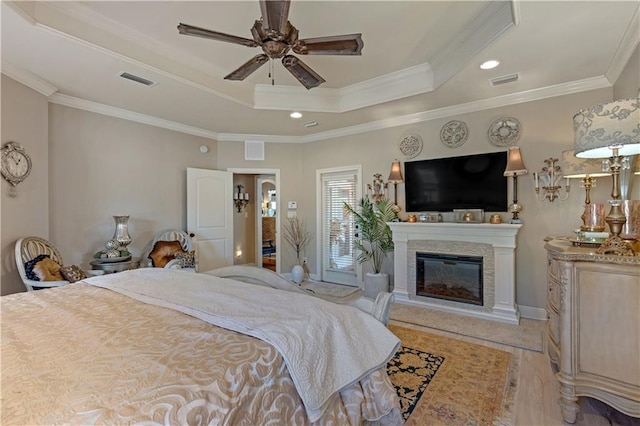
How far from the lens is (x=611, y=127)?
1.75 m

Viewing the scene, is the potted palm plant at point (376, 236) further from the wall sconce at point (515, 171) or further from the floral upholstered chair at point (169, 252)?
the floral upholstered chair at point (169, 252)

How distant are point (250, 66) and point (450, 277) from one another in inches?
135

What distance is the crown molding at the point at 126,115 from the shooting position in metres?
3.72

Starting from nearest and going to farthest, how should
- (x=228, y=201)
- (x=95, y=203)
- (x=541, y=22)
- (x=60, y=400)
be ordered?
(x=60, y=400)
(x=541, y=22)
(x=95, y=203)
(x=228, y=201)

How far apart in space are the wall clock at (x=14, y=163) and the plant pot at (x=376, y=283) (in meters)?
4.23

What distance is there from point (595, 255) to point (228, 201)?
496 centimetres

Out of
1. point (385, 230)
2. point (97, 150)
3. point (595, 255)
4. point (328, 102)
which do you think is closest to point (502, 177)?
point (385, 230)

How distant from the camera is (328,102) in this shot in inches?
169

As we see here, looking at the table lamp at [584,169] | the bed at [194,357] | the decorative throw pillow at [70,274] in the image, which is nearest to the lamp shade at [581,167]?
the table lamp at [584,169]

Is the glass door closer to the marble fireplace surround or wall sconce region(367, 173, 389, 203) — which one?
wall sconce region(367, 173, 389, 203)

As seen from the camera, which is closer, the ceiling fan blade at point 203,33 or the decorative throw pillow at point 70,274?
the ceiling fan blade at point 203,33

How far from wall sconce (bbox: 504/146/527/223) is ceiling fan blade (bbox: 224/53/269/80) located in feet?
9.69

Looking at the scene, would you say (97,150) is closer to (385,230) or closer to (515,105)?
(385,230)

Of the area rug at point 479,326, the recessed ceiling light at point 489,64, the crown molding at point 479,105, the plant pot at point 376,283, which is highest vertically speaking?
the recessed ceiling light at point 489,64
